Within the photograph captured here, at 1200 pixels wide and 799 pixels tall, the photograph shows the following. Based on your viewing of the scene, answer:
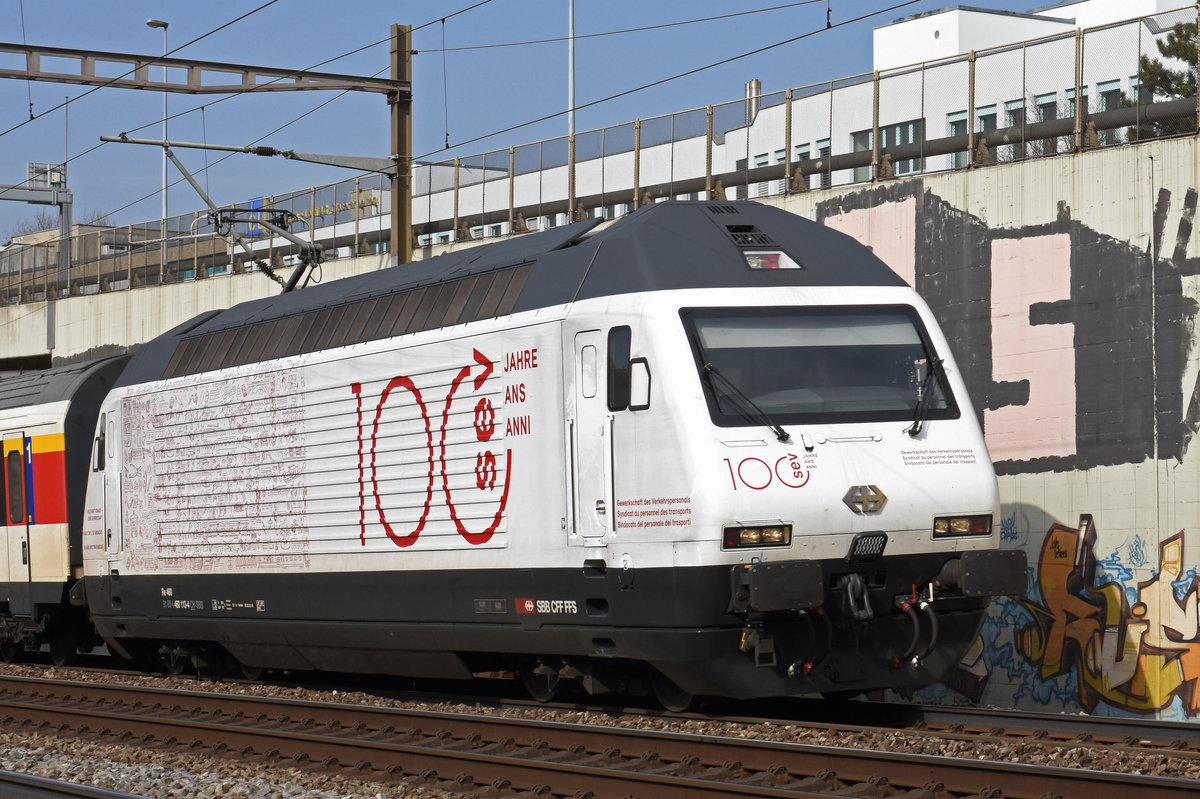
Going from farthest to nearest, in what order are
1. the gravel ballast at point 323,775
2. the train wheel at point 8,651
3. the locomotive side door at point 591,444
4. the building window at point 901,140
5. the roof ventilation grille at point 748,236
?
the train wheel at point 8,651 → the building window at point 901,140 → the roof ventilation grille at point 748,236 → the locomotive side door at point 591,444 → the gravel ballast at point 323,775

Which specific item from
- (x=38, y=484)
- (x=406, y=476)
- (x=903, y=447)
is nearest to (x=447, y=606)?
(x=406, y=476)

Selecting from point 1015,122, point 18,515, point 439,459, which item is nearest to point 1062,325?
point 1015,122

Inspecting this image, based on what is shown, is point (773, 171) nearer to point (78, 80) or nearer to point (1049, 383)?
point (1049, 383)

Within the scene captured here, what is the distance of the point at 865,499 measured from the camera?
10.2 meters

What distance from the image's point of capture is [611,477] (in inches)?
419

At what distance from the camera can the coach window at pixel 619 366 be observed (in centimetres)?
1058

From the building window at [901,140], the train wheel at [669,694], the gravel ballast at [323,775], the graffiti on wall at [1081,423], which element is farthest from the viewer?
the building window at [901,140]

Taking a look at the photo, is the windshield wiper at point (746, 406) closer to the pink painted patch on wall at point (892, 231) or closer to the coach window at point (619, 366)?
the coach window at point (619, 366)

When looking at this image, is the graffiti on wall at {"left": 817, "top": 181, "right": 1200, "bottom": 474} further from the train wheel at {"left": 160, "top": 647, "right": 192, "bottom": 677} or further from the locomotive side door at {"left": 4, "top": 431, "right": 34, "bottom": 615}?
the locomotive side door at {"left": 4, "top": 431, "right": 34, "bottom": 615}

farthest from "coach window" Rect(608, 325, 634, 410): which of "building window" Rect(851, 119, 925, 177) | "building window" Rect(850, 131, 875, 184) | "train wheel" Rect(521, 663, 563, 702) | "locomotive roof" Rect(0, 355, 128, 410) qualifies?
"locomotive roof" Rect(0, 355, 128, 410)

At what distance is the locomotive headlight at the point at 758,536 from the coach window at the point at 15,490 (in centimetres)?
1240

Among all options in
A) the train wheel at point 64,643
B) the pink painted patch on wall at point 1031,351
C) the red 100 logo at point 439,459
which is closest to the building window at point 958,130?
the pink painted patch on wall at point 1031,351

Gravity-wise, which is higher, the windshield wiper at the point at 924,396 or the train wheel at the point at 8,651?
the windshield wiper at the point at 924,396

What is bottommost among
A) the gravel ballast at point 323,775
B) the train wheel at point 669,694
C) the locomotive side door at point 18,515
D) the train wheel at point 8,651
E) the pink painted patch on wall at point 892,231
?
the train wheel at point 8,651
